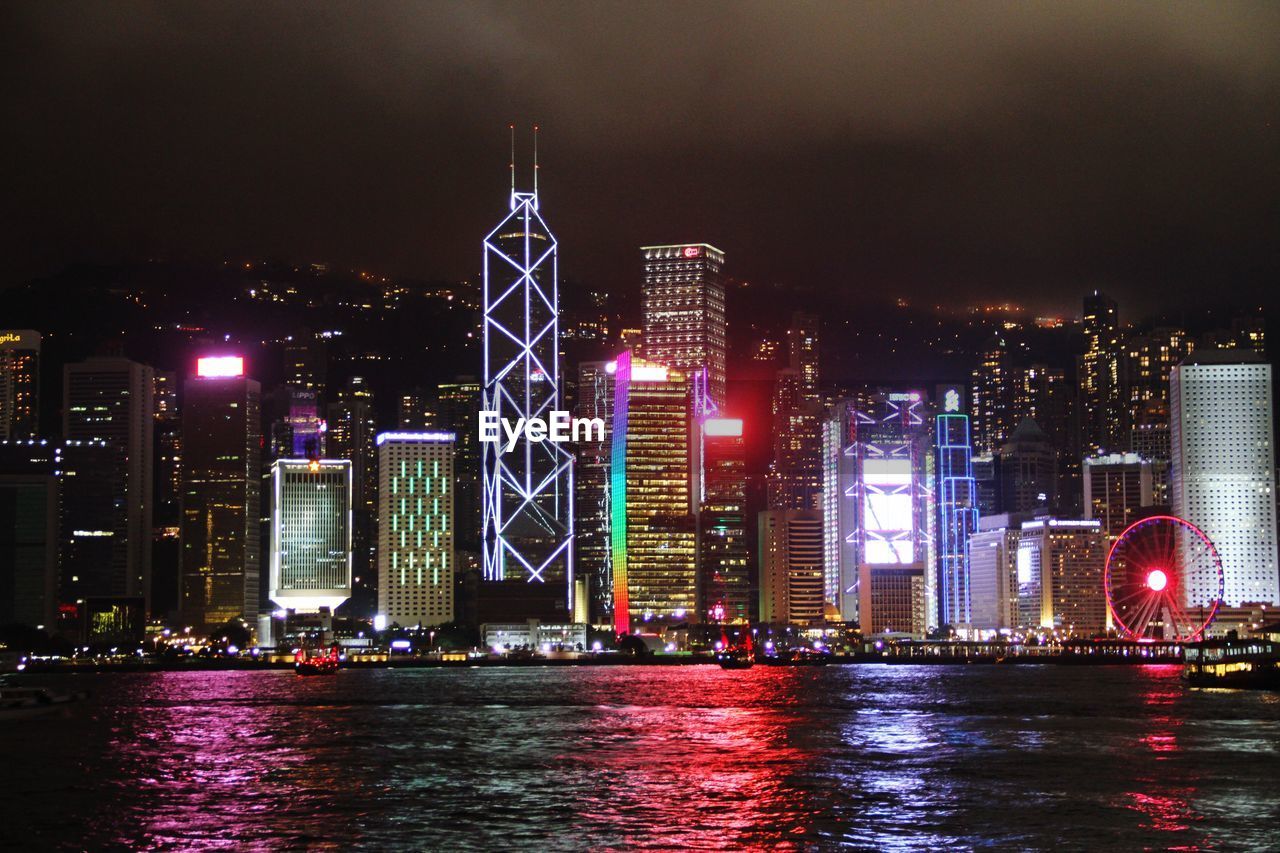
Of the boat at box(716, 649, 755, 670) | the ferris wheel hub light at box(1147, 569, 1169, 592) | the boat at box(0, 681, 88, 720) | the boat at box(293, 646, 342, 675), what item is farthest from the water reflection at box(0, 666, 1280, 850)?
the boat at box(716, 649, 755, 670)

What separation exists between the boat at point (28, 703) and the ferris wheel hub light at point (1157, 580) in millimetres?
109307

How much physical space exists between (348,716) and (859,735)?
98.8ft

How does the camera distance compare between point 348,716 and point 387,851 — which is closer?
point 387,851

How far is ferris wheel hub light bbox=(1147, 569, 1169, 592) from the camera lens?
6644 inches

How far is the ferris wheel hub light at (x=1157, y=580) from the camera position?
169 meters

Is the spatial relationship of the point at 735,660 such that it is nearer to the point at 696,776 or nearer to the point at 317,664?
the point at 317,664

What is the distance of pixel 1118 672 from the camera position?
178 m

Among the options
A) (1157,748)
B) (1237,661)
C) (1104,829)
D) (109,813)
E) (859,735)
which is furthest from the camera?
(1237,661)

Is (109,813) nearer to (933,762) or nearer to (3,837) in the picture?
(3,837)

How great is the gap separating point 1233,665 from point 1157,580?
41.4 meters

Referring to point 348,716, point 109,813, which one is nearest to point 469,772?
point 109,813

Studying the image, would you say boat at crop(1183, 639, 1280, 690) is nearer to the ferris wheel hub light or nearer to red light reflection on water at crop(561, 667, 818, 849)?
the ferris wheel hub light

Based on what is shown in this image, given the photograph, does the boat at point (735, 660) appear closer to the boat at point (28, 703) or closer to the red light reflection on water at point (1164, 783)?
the boat at point (28, 703)

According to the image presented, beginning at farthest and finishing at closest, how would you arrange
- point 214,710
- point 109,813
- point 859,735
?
1. point 214,710
2. point 859,735
3. point 109,813
